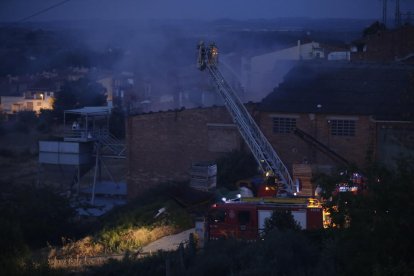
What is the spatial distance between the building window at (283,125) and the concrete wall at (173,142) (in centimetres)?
103

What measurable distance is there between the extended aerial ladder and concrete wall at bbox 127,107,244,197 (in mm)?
744

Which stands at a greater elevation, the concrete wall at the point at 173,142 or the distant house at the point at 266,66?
the distant house at the point at 266,66

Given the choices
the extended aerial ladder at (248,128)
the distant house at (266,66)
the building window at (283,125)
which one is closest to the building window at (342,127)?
the building window at (283,125)

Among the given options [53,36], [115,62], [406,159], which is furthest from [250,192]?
[53,36]

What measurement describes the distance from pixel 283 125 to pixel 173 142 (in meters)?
3.07

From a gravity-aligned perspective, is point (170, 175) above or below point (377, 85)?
below

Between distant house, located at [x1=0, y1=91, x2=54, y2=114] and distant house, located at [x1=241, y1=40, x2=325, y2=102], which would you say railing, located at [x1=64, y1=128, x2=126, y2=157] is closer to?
distant house, located at [x1=241, y1=40, x2=325, y2=102]

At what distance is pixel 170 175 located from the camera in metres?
18.1

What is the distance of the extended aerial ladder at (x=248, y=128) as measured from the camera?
1571cm

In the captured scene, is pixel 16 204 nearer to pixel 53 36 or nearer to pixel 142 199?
pixel 142 199

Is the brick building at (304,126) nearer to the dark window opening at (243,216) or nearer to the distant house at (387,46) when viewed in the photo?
the dark window opening at (243,216)

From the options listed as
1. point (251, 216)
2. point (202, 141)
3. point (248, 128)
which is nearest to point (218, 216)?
point (251, 216)

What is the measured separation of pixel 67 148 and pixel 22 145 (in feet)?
54.4

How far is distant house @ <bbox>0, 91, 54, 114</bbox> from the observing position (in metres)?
44.6
